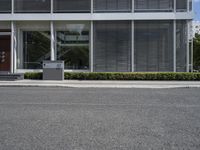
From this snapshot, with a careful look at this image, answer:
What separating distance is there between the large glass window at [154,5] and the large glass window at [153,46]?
1.03m

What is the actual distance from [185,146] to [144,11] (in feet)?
65.5

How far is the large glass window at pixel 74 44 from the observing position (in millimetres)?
25453

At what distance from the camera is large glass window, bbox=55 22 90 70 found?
25.5 metres

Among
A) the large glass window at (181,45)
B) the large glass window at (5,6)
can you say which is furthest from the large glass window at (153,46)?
the large glass window at (5,6)

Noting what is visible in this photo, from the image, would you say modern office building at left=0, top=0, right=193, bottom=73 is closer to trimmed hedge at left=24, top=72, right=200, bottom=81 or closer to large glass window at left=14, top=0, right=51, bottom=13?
large glass window at left=14, top=0, right=51, bottom=13

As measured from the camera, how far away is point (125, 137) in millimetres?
6379

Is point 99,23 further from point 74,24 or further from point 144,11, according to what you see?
point 144,11

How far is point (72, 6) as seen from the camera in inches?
989

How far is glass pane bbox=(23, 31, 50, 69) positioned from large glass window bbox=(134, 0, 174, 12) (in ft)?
25.6

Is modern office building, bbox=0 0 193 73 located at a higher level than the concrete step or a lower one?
higher

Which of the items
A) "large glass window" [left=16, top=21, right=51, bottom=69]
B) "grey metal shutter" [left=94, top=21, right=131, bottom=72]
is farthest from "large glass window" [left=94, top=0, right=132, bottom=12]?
"large glass window" [left=16, top=21, right=51, bottom=69]

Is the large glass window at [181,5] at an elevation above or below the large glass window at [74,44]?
above

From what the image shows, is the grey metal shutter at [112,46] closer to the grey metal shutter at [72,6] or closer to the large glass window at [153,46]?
the large glass window at [153,46]

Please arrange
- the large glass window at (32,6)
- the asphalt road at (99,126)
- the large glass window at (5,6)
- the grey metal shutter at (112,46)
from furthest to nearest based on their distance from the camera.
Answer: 1. the large glass window at (5,6)
2. the large glass window at (32,6)
3. the grey metal shutter at (112,46)
4. the asphalt road at (99,126)
